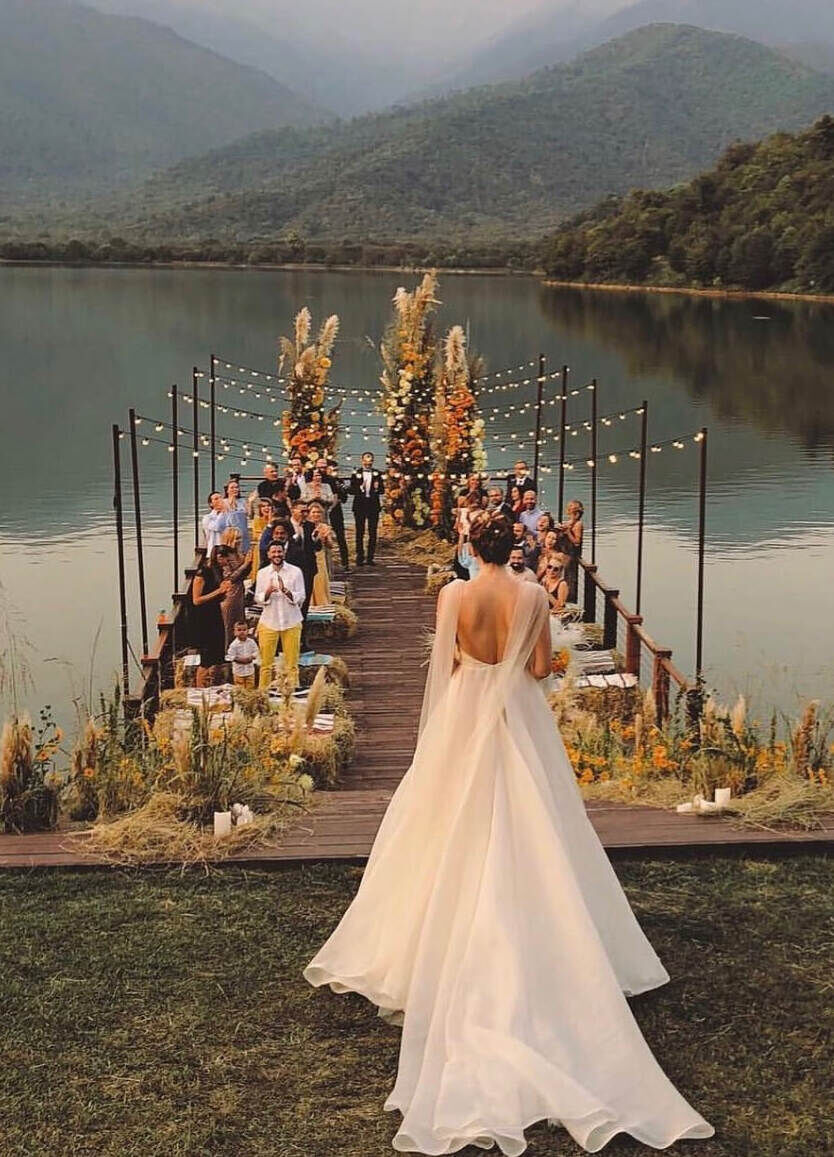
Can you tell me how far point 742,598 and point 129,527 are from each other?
11.4 m

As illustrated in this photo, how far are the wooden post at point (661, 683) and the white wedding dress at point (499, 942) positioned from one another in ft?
23.5

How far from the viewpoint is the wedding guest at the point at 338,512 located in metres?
18.3

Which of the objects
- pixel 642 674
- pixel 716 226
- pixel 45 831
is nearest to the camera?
pixel 45 831

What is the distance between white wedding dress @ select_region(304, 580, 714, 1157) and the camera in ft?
15.1

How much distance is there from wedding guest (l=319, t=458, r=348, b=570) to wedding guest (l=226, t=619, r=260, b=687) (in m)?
5.68

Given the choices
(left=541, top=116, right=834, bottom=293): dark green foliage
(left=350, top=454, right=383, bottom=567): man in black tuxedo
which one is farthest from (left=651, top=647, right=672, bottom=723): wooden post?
(left=541, top=116, right=834, bottom=293): dark green foliage

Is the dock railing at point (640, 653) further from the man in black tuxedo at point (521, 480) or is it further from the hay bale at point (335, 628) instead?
the hay bale at point (335, 628)

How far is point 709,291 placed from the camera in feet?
308

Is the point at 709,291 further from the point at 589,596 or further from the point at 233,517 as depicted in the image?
the point at 233,517

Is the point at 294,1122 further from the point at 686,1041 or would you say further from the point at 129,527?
the point at 129,527

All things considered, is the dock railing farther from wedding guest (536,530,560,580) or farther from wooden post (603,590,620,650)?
wedding guest (536,530,560,580)

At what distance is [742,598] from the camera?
68.5ft

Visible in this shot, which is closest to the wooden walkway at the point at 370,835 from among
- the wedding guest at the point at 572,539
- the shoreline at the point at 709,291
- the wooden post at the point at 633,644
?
the wooden post at the point at 633,644

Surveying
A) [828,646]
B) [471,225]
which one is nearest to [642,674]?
[828,646]
